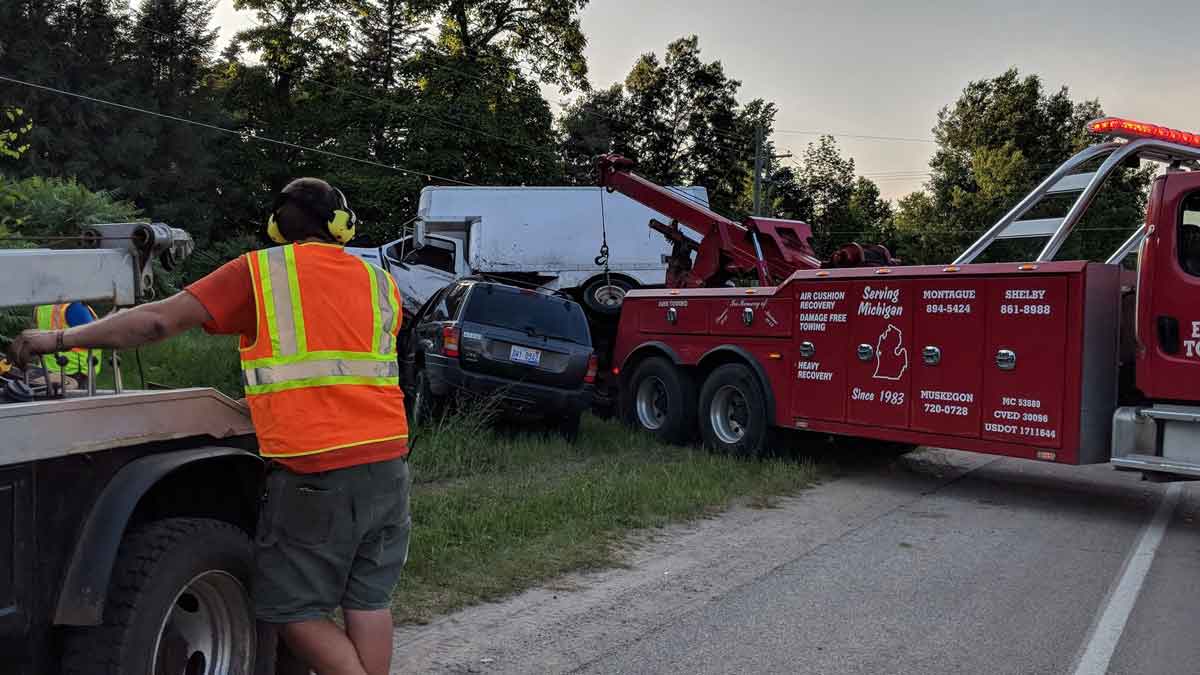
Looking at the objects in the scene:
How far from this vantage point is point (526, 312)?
1062 centimetres

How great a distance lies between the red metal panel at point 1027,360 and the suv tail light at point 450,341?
4973mm

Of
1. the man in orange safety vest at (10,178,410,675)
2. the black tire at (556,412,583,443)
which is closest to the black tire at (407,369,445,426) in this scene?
the black tire at (556,412,583,443)

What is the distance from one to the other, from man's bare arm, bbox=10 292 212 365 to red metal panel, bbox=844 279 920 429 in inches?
286

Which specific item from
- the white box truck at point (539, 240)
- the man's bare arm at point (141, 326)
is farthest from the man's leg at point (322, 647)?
the white box truck at point (539, 240)

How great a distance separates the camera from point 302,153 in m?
40.3

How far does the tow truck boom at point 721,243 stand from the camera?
39.3ft

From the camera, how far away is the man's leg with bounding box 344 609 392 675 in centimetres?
308

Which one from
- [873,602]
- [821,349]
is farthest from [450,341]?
[873,602]

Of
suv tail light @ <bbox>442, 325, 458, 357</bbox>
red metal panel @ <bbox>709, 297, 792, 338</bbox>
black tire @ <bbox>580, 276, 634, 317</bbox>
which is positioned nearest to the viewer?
suv tail light @ <bbox>442, 325, 458, 357</bbox>

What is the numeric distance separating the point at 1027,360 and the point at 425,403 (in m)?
5.74

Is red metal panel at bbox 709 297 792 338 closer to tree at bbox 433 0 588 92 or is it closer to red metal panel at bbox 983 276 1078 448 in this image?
red metal panel at bbox 983 276 1078 448

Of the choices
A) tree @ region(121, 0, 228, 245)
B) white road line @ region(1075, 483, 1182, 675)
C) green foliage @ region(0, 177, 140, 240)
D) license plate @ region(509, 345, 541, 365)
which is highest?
tree @ region(121, 0, 228, 245)

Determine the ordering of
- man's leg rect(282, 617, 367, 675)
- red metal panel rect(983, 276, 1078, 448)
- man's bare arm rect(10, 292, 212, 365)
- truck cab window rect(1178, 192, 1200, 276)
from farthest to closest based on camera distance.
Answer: red metal panel rect(983, 276, 1078, 448)
truck cab window rect(1178, 192, 1200, 276)
man's leg rect(282, 617, 367, 675)
man's bare arm rect(10, 292, 212, 365)

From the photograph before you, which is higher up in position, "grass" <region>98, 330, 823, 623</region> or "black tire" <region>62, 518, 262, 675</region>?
"black tire" <region>62, 518, 262, 675</region>
